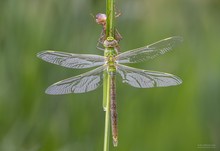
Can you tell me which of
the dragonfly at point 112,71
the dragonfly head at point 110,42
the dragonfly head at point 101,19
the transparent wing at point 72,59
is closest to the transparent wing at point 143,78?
the dragonfly at point 112,71

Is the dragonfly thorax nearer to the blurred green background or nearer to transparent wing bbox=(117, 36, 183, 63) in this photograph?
transparent wing bbox=(117, 36, 183, 63)

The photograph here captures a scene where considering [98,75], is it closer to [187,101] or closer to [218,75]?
[187,101]

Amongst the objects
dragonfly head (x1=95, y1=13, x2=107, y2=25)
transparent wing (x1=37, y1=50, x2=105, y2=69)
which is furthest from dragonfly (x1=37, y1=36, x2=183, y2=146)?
dragonfly head (x1=95, y1=13, x2=107, y2=25)

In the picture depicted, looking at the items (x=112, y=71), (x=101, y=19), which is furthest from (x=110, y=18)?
(x=112, y=71)

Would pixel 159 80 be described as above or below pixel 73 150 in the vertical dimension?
above

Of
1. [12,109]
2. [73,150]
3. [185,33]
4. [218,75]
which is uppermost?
[185,33]

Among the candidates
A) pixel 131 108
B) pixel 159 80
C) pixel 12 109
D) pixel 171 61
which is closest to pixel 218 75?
pixel 171 61
